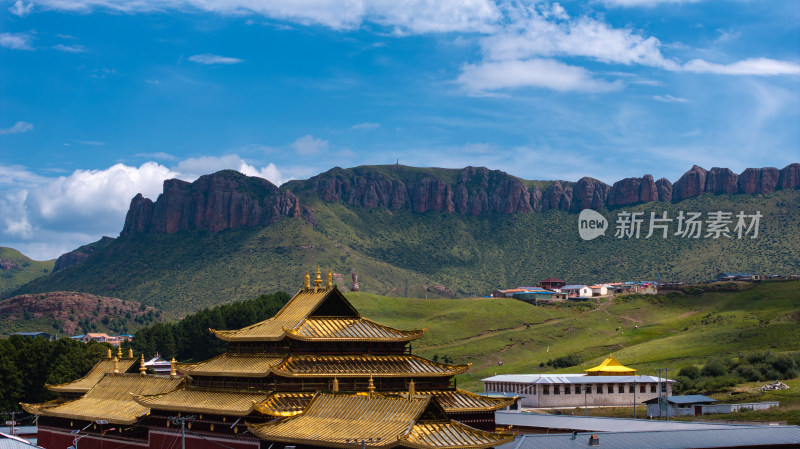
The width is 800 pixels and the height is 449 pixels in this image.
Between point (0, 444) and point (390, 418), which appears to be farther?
point (0, 444)

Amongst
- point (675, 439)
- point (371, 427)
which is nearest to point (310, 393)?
point (371, 427)

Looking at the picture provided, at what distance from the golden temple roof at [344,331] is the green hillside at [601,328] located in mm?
68199

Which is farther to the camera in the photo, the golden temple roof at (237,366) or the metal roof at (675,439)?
the metal roof at (675,439)

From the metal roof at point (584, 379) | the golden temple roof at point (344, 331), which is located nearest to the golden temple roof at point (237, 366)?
the golden temple roof at point (344, 331)

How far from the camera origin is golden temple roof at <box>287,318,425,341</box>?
2036 inches

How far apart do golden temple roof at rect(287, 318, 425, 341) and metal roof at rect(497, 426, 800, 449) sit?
9762mm

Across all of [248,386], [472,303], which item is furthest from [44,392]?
[472,303]

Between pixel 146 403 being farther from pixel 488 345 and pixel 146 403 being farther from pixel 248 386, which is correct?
pixel 488 345

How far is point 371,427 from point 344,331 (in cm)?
1262

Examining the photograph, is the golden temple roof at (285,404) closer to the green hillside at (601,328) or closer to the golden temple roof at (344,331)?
the golden temple roof at (344,331)

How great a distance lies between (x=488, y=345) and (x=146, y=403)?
106 m

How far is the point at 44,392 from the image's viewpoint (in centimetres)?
10412

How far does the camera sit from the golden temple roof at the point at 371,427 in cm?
3825

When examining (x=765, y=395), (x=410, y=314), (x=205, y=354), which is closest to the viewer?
(x=765, y=395)
